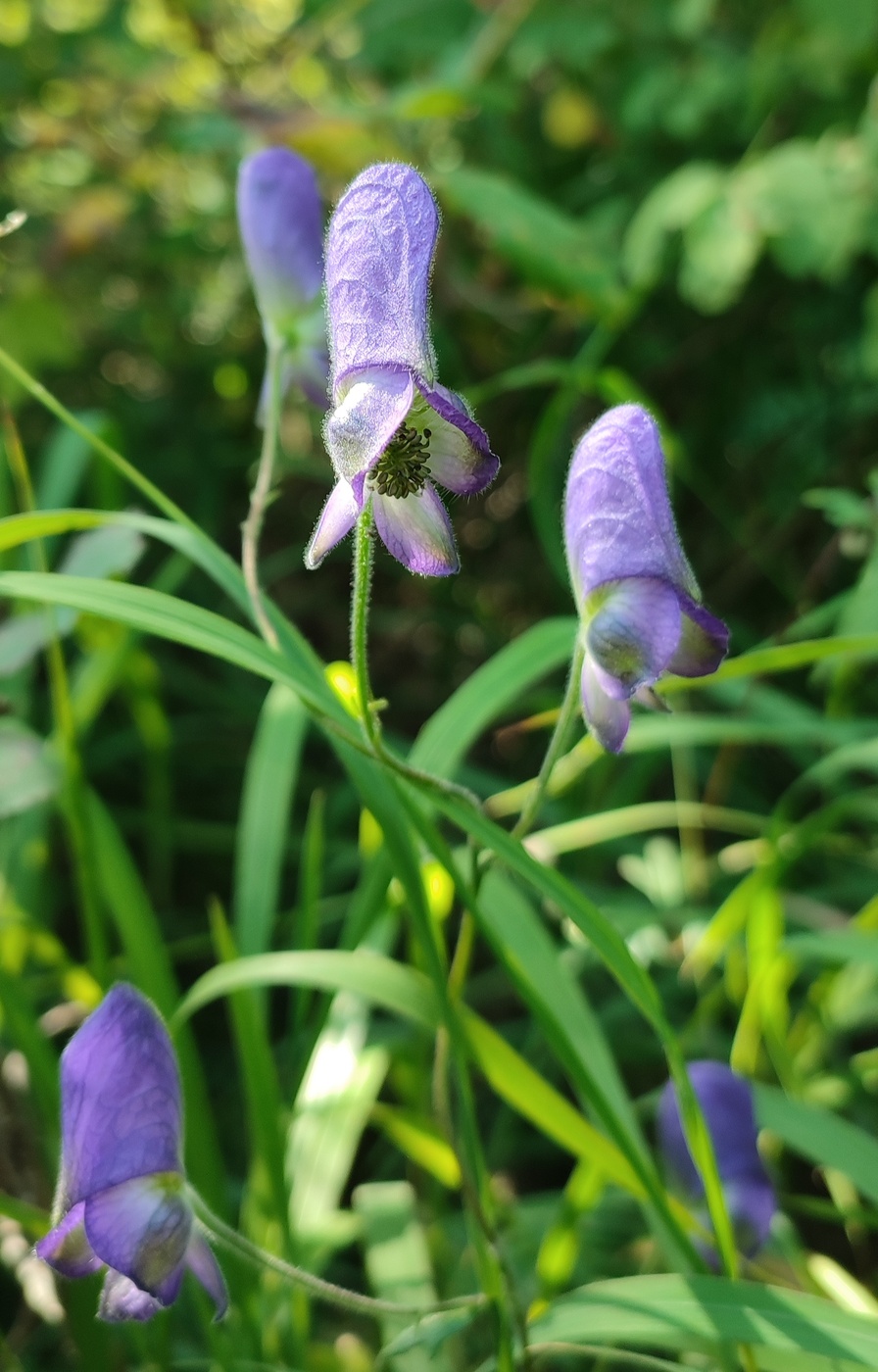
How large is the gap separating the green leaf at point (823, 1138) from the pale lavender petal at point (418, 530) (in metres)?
0.64

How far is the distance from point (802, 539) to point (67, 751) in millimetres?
1642

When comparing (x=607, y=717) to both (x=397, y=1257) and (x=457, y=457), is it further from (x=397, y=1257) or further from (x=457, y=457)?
(x=397, y=1257)

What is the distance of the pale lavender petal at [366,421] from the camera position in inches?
21.2

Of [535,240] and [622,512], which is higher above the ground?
[622,512]

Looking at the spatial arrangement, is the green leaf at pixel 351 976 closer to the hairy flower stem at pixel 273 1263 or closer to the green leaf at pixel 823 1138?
the hairy flower stem at pixel 273 1263

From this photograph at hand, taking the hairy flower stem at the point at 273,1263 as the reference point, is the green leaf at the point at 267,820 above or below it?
below

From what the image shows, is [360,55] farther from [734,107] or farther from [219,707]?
[219,707]

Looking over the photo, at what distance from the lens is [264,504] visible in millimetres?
852

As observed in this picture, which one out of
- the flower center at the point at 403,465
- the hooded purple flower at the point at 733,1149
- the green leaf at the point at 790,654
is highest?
the flower center at the point at 403,465

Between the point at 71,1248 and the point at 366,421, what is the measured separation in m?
0.50

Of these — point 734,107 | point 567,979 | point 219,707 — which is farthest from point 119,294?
point 567,979

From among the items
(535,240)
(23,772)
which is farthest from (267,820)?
(535,240)

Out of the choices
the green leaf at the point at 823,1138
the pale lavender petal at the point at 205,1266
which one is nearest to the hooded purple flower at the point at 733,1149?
the green leaf at the point at 823,1138

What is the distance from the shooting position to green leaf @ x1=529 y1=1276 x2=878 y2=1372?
2.37 ft
